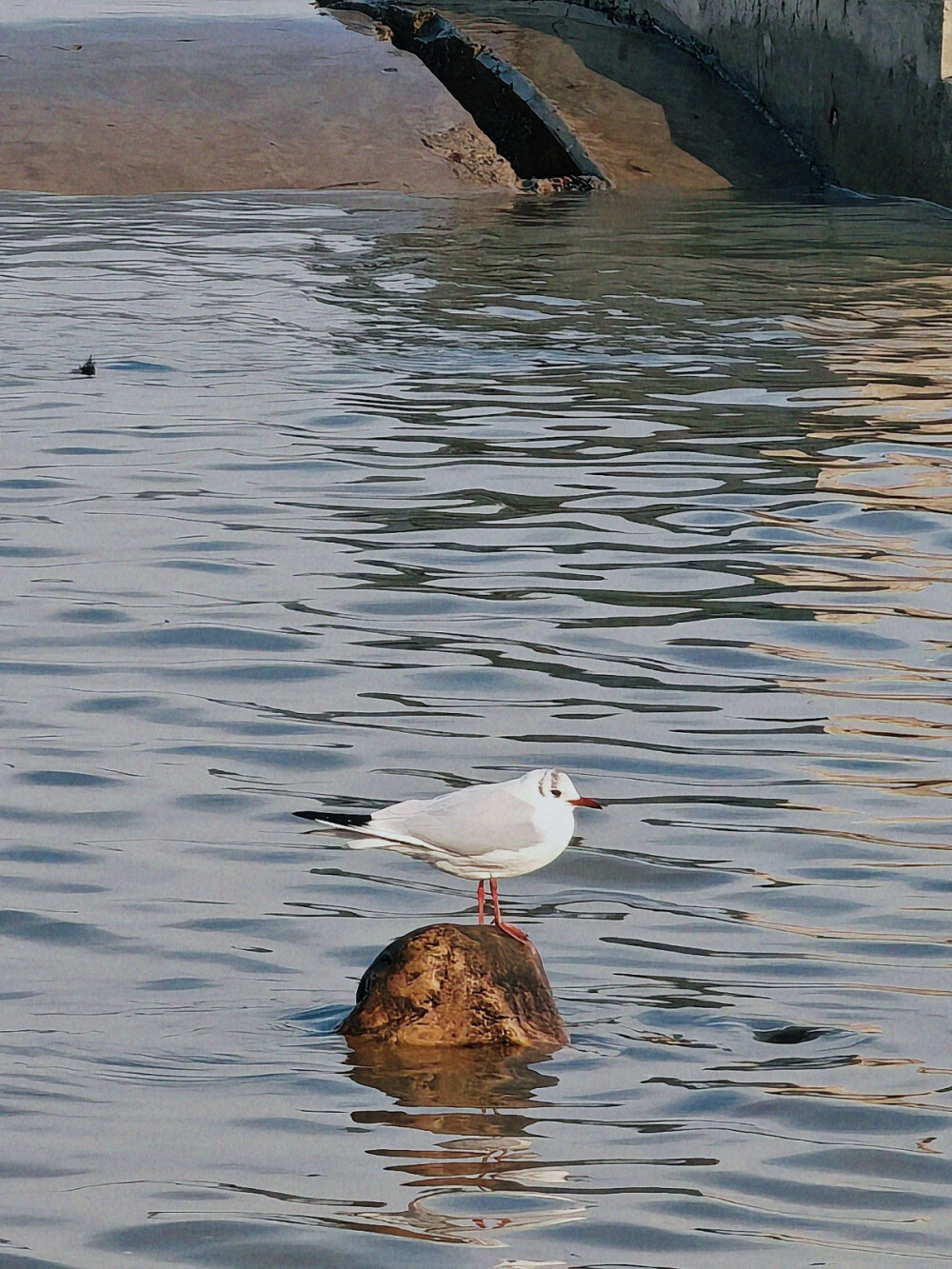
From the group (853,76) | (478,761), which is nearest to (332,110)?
(853,76)

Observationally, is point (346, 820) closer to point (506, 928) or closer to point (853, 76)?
point (506, 928)

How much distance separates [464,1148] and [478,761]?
6.66ft

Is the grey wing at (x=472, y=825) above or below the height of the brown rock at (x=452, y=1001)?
above

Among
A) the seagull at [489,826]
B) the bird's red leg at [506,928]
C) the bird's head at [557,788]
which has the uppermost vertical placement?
the bird's head at [557,788]

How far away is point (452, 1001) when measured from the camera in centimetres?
413

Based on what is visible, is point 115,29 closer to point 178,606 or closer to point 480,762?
point 178,606

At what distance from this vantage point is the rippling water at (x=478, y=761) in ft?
11.6

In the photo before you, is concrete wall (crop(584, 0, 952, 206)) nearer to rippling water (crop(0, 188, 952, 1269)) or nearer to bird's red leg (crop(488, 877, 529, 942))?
rippling water (crop(0, 188, 952, 1269))

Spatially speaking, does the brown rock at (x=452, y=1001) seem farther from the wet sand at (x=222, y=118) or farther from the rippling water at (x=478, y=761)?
the wet sand at (x=222, y=118)

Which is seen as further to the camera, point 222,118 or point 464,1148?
point 222,118

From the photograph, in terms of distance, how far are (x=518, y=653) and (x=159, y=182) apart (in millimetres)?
11345

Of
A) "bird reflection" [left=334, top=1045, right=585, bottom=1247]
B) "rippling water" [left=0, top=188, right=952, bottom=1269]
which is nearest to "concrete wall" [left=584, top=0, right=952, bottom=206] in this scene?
"rippling water" [left=0, top=188, right=952, bottom=1269]

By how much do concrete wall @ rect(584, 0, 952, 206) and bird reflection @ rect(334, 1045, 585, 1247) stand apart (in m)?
13.2

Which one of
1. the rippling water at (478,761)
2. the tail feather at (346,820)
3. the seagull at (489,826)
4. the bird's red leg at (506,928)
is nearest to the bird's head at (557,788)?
the seagull at (489,826)
